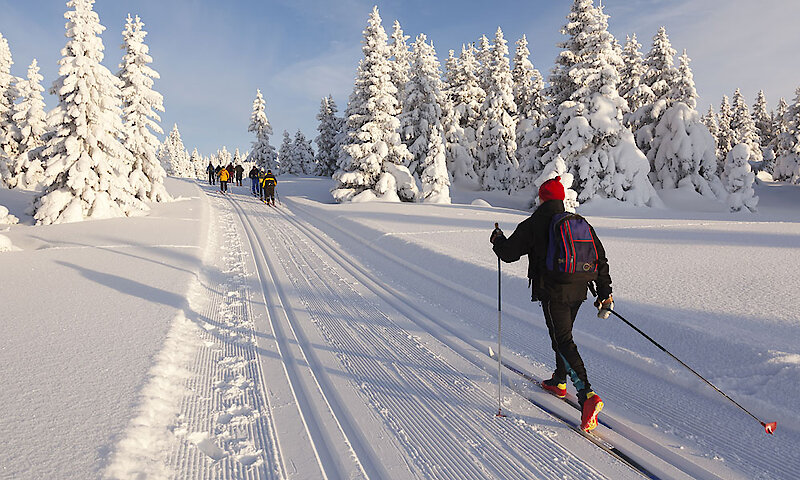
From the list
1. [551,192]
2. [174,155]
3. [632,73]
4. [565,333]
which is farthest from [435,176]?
[174,155]

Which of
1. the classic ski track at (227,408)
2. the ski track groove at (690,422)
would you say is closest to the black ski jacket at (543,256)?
the ski track groove at (690,422)

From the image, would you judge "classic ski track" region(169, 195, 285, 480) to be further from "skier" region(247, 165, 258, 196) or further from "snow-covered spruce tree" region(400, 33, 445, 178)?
"snow-covered spruce tree" region(400, 33, 445, 178)

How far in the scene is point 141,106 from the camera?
23.0 m

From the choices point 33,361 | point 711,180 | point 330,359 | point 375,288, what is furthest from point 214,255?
point 711,180

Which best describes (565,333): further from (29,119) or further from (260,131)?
(260,131)

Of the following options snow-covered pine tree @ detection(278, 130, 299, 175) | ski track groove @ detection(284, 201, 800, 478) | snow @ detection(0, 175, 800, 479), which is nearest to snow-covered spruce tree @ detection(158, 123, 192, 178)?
snow-covered pine tree @ detection(278, 130, 299, 175)

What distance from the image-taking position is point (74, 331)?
483 centimetres

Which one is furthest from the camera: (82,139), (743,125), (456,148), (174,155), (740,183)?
(174,155)

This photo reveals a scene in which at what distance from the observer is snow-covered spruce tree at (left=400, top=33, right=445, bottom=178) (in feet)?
104

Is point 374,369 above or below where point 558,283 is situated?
below

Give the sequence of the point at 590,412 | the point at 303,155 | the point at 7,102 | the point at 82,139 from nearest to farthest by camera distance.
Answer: the point at 590,412 → the point at 82,139 → the point at 7,102 → the point at 303,155

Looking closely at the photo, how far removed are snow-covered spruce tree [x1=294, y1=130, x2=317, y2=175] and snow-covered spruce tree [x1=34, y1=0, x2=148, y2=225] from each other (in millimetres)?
41403

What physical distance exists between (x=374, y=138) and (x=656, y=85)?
21596 mm

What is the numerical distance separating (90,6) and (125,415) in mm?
21211
